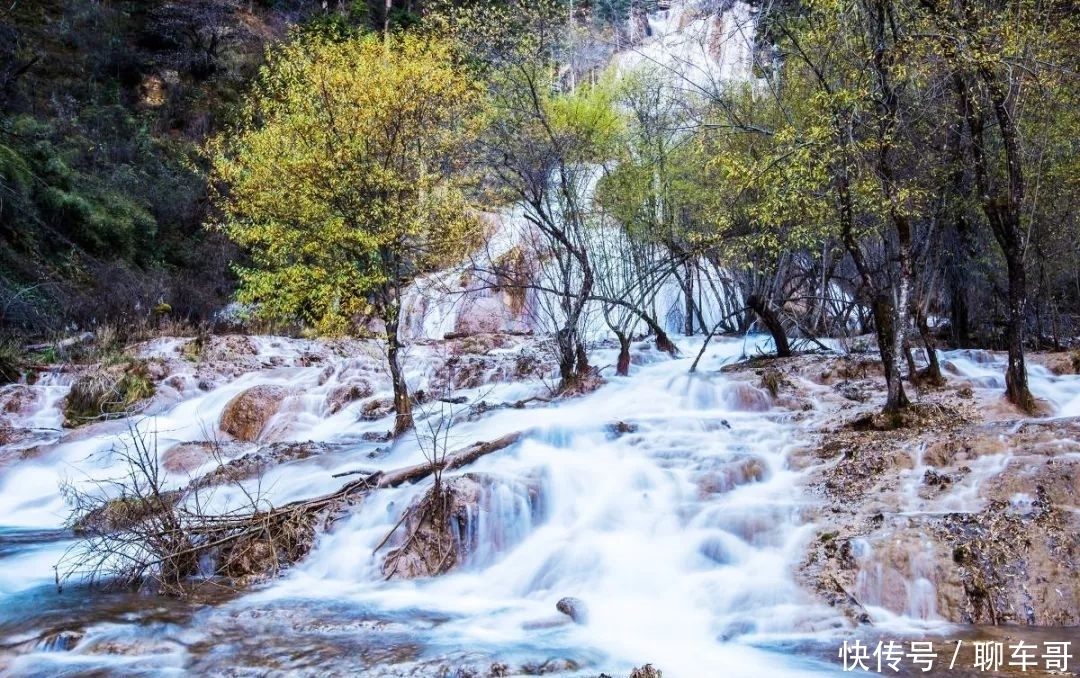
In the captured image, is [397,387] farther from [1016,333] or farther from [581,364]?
[1016,333]

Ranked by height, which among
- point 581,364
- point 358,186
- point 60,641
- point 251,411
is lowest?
point 60,641

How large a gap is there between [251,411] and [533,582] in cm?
895

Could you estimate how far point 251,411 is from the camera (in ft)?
47.4

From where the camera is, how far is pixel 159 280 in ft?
74.9

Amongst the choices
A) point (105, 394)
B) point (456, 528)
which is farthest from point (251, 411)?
point (456, 528)

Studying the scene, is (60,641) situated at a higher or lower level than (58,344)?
lower

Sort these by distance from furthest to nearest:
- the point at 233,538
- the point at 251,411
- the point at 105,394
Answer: the point at 105,394
the point at 251,411
the point at 233,538

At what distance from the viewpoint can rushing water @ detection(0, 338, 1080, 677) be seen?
571cm

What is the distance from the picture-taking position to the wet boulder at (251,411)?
1412cm

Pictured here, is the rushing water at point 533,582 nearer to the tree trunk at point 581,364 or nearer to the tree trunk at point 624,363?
the tree trunk at point 581,364

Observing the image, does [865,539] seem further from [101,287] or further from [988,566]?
[101,287]

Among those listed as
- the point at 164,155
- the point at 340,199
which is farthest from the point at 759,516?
the point at 164,155

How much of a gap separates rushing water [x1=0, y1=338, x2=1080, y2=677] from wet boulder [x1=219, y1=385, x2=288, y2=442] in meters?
2.32

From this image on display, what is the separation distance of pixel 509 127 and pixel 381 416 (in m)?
6.02
